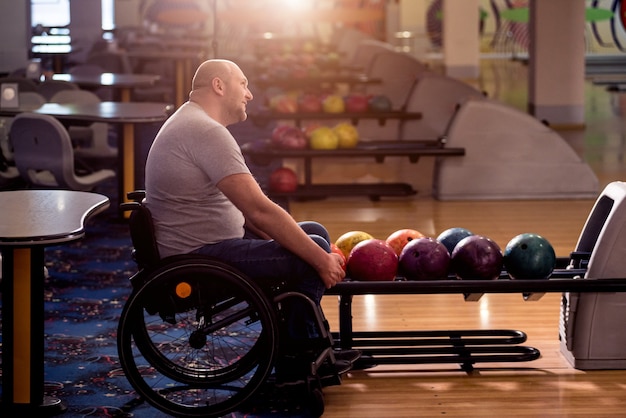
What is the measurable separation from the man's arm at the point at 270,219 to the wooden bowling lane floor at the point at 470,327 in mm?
507

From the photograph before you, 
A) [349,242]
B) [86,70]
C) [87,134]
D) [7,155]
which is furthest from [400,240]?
[86,70]

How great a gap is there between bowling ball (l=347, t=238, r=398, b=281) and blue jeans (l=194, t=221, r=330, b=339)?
34 centimetres

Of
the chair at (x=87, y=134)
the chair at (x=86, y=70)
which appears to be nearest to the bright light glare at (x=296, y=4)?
the chair at (x=86, y=70)

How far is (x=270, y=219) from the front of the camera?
10.9 ft

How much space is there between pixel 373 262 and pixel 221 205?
0.61 meters

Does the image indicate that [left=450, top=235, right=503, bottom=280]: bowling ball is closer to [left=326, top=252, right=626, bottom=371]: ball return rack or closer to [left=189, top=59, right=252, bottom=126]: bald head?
[left=326, top=252, right=626, bottom=371]: ball return rack

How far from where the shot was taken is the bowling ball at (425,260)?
375 centimetres

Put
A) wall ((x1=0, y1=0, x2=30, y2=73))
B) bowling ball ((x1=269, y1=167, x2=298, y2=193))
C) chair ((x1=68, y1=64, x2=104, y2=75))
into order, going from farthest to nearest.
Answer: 1. wall ((x1=0, y1=0, x2=30, y2=73))
2. chair ((x1=68, y1=64, x2=104, y2=75))
3. bowling ball ((x1=269, y1=167, x2=298, y2=193))

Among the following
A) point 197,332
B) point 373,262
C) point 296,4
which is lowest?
point 197,332

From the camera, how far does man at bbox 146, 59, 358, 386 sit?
10.9 ft

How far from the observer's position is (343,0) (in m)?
23.0

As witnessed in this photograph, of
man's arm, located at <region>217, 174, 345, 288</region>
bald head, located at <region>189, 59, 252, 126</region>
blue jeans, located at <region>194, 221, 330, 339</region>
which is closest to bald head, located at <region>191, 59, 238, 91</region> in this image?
bald head, located at <region>189, 59, 252, 126</region>

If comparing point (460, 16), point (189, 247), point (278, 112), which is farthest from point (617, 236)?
point (460, 16)

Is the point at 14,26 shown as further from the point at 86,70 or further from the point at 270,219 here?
the point at 270,219
